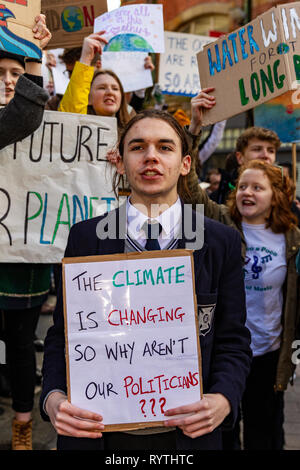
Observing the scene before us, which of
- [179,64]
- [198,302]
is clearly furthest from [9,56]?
[179,64]

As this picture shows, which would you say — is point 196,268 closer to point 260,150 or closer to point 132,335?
point 132,335

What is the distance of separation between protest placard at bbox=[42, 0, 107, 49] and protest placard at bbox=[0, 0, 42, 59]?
0.79 m

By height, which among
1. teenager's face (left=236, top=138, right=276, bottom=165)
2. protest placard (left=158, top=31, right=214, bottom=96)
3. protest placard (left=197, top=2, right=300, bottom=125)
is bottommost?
teenager's face (left=236, top=138, right=276, bottom=165)

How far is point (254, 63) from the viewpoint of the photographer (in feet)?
6.75

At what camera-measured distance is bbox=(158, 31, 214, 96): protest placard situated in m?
4.32

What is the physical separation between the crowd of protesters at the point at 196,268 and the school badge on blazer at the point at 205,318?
0.02m

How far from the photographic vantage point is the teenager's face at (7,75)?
7.61ft

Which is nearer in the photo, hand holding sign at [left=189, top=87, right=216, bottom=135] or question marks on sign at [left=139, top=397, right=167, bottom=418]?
question marks on sign at [left=139, top=397, right=167, bottom=418]

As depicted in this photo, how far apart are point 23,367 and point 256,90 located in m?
1.88

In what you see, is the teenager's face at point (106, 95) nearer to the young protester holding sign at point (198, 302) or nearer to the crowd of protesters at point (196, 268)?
the crowd of protesters at point (196, 268)

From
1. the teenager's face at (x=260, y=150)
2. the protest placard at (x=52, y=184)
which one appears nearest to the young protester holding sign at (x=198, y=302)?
the protest placard at (x=52, y=184)

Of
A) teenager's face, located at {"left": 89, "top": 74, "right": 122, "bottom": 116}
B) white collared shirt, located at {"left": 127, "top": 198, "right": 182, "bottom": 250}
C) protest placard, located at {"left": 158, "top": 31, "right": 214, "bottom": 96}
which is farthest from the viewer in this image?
protest placard, located at {"left": 158, "top": 31, "right": 214, "bottom": 96}

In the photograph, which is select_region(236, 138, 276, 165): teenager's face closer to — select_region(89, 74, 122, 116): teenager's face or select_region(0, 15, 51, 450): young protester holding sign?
select_region(89, 74, 122, 116): teenager's face

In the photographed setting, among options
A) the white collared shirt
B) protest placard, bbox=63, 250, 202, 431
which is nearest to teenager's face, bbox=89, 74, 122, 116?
the white collared shirt
